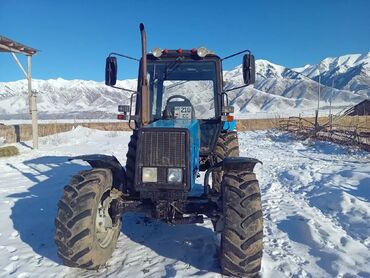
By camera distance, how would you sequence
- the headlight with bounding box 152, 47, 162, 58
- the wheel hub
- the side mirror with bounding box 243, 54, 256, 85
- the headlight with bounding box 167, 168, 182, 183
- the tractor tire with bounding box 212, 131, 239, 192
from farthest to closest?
the tractor tire with bounding box 212, 131, 239, 192, the headlight with bounding box 152, 47, 162, 58, the side mirror with bounding box 243, 54, 256, 85, the wheel hub, the headlight with bounding box 167, 168, 182, 183

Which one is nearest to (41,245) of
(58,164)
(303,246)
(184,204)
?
(184,204)

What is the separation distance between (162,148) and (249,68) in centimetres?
198

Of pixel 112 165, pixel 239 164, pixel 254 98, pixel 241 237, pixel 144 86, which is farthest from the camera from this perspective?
pixel 254 98

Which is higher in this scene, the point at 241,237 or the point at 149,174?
the point at 149,174

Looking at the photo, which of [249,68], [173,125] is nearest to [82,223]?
[173,125]

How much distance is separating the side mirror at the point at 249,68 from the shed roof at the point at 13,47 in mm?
11730

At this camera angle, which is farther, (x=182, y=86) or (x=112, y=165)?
(x=182, y=86)

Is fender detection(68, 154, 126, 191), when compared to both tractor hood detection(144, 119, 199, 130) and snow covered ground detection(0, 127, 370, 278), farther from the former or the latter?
snow covered ground detection(0, 127, 370, 278)

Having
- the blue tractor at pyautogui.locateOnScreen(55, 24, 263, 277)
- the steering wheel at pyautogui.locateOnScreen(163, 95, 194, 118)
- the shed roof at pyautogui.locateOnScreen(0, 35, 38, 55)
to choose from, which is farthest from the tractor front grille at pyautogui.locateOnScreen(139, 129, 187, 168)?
the shed roof at pyautogui.locateOnScreen(0, 35, 38, 55)

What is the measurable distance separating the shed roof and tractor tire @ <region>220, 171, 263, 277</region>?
13.1 meters

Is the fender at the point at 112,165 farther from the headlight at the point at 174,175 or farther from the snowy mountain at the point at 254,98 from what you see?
the snowy mountain at the point at 254,98

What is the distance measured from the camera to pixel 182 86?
228 inches

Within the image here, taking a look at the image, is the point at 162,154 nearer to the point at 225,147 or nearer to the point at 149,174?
the point at 149,174

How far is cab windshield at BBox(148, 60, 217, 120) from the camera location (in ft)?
18.5
